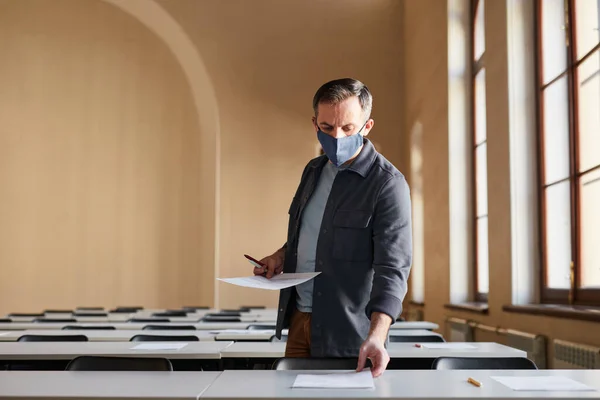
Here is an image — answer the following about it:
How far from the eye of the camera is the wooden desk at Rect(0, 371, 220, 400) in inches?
73.4

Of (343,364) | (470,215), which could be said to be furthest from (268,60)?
(343,364)

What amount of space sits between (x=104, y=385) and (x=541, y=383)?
118 centimetres

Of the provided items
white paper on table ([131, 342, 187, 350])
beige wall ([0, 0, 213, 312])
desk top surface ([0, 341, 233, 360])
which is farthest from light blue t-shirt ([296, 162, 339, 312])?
beige wall ([0, 0, 213, 312])

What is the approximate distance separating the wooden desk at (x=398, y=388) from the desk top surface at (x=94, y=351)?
3.51ft

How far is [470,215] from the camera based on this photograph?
774 cm

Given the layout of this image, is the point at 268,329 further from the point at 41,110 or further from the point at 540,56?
the point at 41,110

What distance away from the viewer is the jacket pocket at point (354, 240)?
224cm

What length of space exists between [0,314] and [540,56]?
8.31 m

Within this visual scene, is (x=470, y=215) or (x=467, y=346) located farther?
(x=470, y=215)

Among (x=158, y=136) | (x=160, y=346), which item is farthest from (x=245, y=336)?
(x=158, y=136)

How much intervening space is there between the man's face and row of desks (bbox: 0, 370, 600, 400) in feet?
2.32

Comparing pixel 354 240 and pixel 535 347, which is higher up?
pixel 354 240

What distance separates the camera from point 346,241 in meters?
2.24

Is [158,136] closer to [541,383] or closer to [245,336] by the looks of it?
[245,336]
